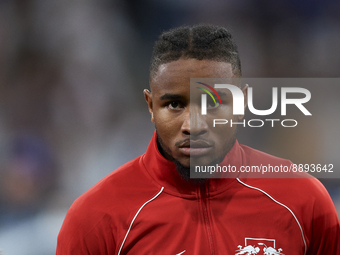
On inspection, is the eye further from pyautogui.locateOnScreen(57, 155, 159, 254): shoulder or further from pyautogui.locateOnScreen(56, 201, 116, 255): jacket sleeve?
pyautogui.locateOnScreen(56, 201, 116, 255): jacket sleeve

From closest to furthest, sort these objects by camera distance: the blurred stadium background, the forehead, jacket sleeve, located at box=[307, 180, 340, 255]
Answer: the forehead
jacket sleeve, located at box=[307, 180, 340, 255]
the blurred stadium background

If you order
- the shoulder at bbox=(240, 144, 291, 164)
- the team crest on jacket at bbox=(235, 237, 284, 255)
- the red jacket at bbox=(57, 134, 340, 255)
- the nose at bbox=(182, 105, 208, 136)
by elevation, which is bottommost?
the team crest on jacket at bbox=(235, 237, 284, 255)

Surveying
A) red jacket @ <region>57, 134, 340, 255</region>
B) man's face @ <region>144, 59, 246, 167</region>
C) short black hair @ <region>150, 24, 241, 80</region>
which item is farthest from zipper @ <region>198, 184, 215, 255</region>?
short black hair @ <region>150, 24, 241, 80</region>

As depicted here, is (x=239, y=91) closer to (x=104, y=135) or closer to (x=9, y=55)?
(x=104, y=135)

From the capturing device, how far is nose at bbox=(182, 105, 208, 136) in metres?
0.75

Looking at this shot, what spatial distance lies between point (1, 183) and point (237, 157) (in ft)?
3.43

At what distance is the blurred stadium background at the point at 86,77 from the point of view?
1234 millimetres

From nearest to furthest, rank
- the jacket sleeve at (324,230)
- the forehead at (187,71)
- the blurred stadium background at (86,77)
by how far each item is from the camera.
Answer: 1. the forehead at (187,71)
2. the jacket sleeve at (324,230)
3. the blurred stadium background at (86,77)

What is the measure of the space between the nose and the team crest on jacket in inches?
14.0

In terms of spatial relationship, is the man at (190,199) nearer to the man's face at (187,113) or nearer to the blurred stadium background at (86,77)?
the man's face at (187,113)

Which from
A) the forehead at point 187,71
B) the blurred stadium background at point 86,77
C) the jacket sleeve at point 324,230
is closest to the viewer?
the forehead at point 187,71

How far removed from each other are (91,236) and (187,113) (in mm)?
455

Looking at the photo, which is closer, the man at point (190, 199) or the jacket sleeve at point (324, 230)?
the man at point (190, 199)

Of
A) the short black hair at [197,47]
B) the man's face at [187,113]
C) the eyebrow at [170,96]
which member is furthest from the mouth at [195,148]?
the short black hair at [197,47]
